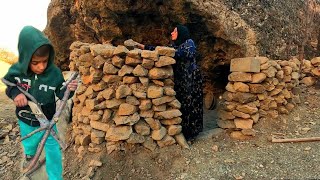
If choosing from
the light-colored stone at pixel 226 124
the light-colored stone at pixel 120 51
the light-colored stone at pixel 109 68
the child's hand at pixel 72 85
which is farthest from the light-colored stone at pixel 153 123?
the child's hand at pixel 72 85

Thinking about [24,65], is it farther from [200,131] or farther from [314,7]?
[314,7]

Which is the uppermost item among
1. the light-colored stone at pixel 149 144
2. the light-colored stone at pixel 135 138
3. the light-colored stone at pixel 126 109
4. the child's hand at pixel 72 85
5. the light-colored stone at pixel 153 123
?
the child's hand at pixel 72 85

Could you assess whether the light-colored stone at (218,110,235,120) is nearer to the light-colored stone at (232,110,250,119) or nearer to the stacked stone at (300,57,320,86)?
the light-colored stone at (232,110,250,119)

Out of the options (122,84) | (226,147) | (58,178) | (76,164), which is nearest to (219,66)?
(226,147)

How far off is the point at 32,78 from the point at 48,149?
67cm

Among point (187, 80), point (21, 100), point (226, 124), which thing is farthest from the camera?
point (226, 124)

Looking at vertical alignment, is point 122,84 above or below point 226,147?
above

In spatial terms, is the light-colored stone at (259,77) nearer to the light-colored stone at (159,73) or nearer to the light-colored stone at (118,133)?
the light-colored stone at (159,73)

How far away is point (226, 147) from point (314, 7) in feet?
13.6

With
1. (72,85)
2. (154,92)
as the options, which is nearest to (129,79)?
(154,92)

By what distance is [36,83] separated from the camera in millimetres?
2510

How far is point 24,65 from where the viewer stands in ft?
7.52

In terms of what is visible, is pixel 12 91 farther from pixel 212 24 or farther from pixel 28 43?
pixel 212 24

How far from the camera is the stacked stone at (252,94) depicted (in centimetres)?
412
